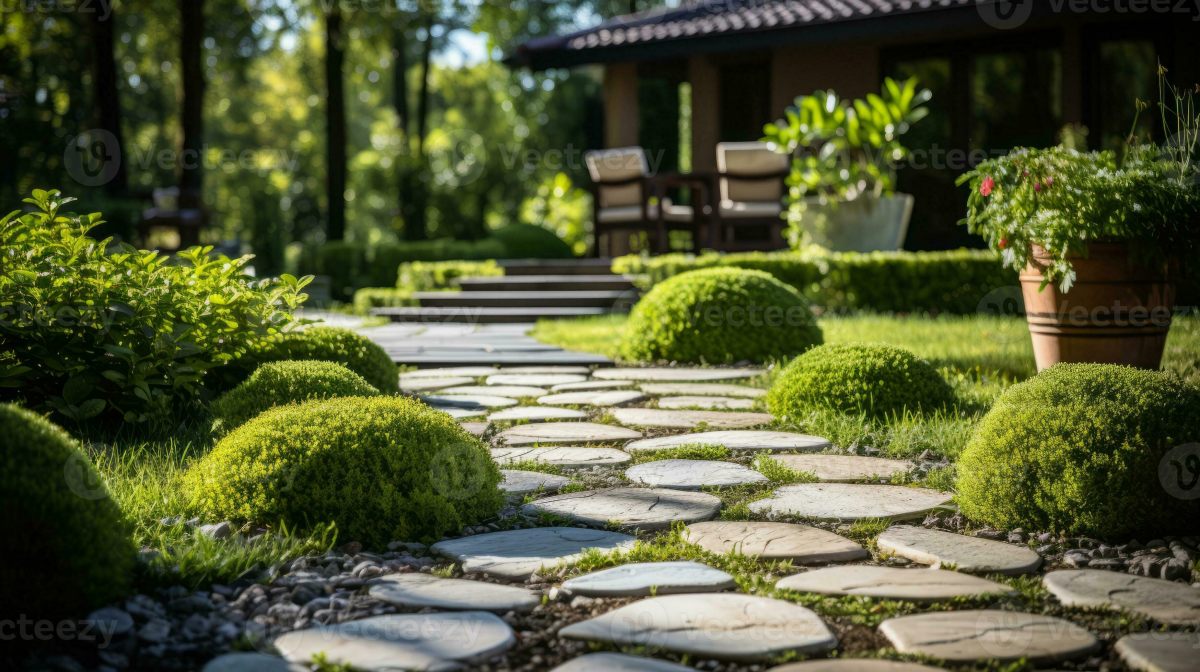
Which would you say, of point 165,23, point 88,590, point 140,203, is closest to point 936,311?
point 88,590

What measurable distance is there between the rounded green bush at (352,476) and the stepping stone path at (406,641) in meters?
0.53

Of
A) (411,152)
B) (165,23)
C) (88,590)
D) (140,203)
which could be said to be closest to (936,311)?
(88,590)

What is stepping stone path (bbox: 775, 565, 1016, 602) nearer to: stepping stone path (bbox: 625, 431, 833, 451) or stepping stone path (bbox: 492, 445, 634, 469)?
stepping stone path (bbox: 492, 445, 634, 469)

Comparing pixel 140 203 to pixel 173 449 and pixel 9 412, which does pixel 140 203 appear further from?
pixel 9 412

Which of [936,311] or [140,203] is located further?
[140,203]

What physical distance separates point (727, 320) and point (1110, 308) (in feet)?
7.42

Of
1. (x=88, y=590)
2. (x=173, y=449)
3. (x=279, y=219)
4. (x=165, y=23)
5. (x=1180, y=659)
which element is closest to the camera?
(x=1180, y=659)

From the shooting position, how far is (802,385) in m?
3.89

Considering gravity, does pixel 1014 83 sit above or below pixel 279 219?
above

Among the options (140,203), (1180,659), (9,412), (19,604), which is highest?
(140,203)

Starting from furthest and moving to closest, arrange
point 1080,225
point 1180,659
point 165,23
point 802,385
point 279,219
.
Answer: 1. point 165,23
2. point 279,219
3. point 802,385
4. point 1080,225
5. point 1180,659

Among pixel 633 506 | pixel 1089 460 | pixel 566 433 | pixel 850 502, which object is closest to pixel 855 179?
pixel 566 433

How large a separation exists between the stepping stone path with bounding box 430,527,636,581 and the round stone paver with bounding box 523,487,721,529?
0.12 m

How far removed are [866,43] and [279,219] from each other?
9.83 metres
